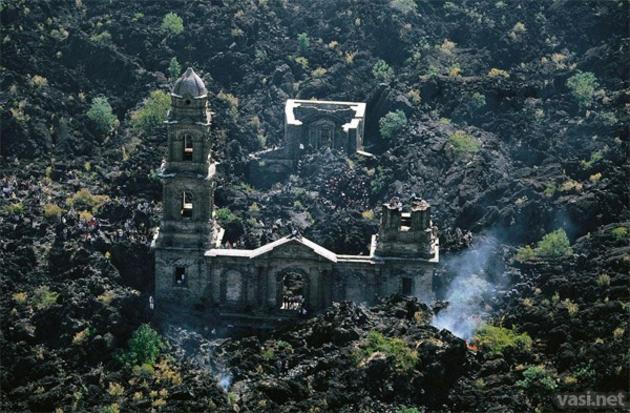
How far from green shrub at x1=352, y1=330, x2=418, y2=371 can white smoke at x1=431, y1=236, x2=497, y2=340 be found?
6.30 metres

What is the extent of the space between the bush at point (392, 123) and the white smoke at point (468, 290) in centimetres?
2323

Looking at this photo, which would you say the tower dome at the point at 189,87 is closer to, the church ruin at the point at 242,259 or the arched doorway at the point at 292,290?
the church ruin at the point at 242,259

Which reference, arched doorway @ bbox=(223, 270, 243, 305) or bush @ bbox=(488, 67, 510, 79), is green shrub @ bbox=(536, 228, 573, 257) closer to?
arched doorway @ bbox=(223, 270, 243, 305)

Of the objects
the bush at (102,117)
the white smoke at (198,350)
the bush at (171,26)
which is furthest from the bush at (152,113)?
the white smoke at (198,350)

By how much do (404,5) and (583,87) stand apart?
2588 centimetres

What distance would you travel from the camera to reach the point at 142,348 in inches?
3853

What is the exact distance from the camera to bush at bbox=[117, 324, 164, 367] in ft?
319

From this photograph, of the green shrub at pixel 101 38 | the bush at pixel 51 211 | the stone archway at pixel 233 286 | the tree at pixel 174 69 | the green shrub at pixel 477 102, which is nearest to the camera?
the stone archway at pixel 233 286

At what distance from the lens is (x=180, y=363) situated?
97.2 meters

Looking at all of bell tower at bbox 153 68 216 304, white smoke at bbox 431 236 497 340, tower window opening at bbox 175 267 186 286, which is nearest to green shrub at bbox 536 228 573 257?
white smoke at bbox 431 236 497 340

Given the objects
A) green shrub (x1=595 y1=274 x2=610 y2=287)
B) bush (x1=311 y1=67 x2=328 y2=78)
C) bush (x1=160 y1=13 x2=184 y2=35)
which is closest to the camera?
green shrub (x1=595 y1=274 x2=610 y2=287)

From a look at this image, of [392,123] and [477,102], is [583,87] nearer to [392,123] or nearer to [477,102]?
[477,102]

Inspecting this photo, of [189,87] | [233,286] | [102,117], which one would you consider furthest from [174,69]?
[233,286]

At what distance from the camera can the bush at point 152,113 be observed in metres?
132
